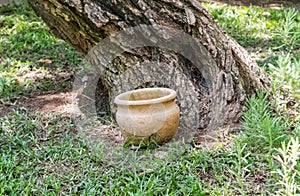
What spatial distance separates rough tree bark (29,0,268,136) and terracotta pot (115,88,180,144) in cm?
29

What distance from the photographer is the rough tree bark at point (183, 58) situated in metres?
2.87

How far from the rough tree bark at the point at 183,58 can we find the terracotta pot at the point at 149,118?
0.95ft

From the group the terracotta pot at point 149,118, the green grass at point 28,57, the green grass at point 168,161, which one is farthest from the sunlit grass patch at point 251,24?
the terracotta pot at point 149,118

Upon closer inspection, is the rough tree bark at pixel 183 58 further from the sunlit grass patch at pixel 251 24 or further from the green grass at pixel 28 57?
the sunlit grass patch at pixel 251 24

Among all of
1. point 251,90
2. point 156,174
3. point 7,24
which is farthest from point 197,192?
point 7,24

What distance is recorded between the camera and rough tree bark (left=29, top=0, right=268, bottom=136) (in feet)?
9.42

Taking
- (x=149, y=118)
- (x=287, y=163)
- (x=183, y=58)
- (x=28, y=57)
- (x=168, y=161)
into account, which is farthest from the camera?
(x=28, y=57)

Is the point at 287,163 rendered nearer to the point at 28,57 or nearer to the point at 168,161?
the point at 168,161

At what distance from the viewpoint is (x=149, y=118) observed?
2.61 m

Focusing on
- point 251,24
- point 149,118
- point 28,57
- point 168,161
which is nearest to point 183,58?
point 149,118

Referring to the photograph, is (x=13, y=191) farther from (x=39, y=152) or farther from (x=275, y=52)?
(x=275, y=52)

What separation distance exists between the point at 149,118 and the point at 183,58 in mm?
597

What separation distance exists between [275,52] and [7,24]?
3.31 meters

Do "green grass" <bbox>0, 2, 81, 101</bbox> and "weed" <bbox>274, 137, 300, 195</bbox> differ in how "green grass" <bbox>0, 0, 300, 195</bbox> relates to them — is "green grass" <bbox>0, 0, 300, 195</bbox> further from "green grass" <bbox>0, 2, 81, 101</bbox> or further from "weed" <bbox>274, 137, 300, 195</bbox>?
"green grass" <bbox>0, 2, 81, 101</bbox>
